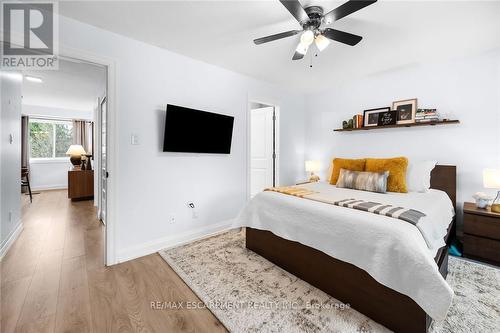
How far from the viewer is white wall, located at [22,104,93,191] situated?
6.13m

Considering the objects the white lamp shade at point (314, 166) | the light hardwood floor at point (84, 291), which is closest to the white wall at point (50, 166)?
the light hardwood floor at point (84, 291)

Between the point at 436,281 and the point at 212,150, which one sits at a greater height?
the point at 212,150

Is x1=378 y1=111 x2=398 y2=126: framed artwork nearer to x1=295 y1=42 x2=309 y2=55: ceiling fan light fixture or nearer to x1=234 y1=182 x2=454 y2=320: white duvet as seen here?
x1=234 y1=182 x2=454 y2=320: white duvet

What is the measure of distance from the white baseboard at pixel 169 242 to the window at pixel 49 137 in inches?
256

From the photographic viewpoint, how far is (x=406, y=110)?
3.26 meters

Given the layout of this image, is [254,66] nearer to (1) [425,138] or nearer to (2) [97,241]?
(1) [425,138]

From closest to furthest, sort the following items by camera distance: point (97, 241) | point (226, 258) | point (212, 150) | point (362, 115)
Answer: point (226, 258), point (97, 241), point (212, 150), point (362, 115)

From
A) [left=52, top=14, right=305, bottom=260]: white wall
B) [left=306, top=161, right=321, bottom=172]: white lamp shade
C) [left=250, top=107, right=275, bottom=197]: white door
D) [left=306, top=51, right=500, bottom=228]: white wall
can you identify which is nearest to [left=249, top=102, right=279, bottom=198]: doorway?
[left=250, top=107, right=275, bottom=197]: white door

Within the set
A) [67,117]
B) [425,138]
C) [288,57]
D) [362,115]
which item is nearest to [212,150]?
[288,57]

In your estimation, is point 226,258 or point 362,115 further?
point 362,115

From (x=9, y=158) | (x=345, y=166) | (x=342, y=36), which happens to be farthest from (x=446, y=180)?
(x=9, y=158)

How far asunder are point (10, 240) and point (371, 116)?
17.9 ft

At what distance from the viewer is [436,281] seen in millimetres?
1257

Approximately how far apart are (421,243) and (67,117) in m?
8.71
